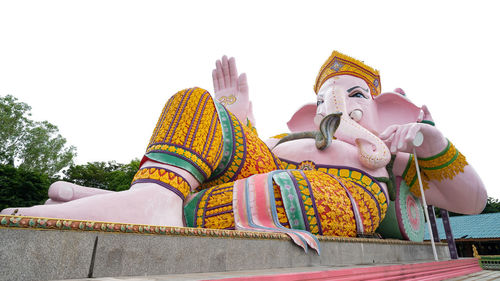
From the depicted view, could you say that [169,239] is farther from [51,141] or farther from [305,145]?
[51,141]

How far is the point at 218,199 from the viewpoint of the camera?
8.86 feet

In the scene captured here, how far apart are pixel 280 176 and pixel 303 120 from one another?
2770 millimetres

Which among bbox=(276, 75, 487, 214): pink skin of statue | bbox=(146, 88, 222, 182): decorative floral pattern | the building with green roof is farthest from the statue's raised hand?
the building with green roof

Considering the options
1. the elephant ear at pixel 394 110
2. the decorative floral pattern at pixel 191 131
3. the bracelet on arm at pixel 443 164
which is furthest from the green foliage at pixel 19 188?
the bracelet on arm at pixel 443 164

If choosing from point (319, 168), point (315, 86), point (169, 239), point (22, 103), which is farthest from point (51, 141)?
point (169, 239)

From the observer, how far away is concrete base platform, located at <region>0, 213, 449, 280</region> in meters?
1.12

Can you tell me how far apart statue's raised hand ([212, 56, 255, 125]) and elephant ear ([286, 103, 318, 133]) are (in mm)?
1461

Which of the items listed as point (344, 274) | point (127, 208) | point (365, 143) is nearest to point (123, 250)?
point (127, 208)

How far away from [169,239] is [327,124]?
8.36 ft

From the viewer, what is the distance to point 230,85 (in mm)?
4160

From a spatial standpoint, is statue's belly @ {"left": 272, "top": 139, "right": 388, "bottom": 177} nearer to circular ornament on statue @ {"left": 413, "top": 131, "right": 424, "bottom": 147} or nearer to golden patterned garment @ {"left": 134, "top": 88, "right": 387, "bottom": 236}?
golden patterned garment @ {"left": 134, "top": 88, "right": 387, "bottom": 236}

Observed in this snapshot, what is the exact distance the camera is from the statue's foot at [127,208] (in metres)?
2.03

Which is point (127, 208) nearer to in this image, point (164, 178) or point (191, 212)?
point (164, 178)

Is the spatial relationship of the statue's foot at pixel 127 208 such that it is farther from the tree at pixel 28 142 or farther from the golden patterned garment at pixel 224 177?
the tree at pixel 28 142
